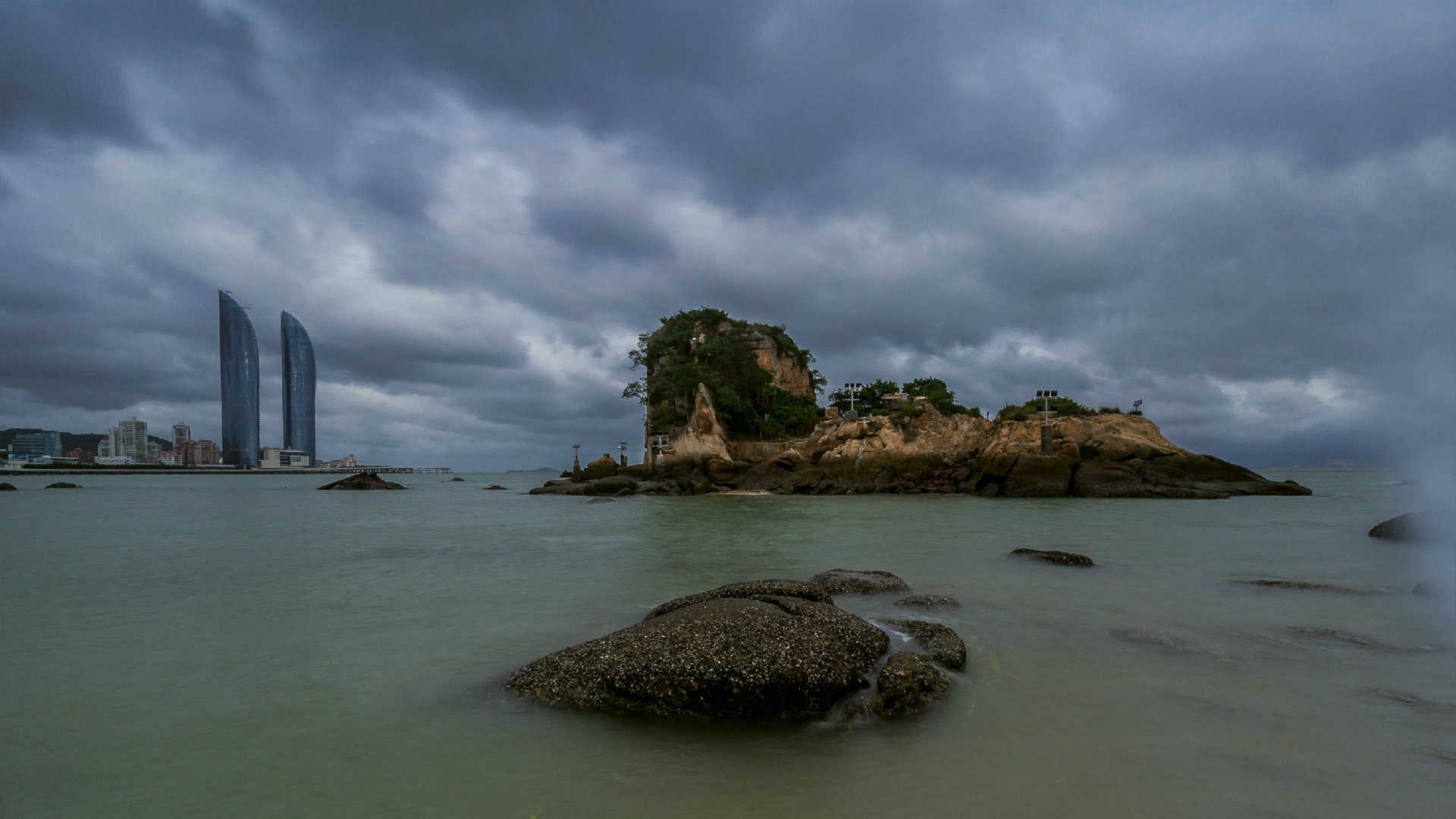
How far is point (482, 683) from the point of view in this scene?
240 inches

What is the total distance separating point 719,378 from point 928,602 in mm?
51878

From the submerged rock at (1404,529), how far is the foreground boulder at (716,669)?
58.3ft

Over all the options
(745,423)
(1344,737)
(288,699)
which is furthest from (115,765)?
(745,423)

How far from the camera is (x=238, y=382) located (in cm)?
15038

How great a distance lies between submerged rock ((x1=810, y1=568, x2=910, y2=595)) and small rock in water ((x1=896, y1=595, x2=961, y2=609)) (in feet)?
2.23

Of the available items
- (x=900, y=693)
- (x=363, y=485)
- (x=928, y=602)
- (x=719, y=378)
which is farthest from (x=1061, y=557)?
(x=363, y=485)

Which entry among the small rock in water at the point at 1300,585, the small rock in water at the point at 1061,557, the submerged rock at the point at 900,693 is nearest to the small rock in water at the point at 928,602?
the submerged rock at the point at 900,693

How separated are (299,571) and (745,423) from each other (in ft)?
162

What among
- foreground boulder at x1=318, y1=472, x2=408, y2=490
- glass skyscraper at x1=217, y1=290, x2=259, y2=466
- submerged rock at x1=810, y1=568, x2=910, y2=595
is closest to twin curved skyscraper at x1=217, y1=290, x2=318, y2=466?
glass skyscraper at x1=217, y1=290, x2=259, y2=466

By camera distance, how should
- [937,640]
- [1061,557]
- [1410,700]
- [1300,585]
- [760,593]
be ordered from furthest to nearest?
[1061,557] → [1300,585] → [760,593] → [937,640] → [1410,700]

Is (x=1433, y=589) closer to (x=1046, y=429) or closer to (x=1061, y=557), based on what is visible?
(x=1061, y=557)

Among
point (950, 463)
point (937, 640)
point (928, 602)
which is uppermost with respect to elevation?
point (950, 463)

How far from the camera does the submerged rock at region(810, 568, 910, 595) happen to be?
33.1 feet

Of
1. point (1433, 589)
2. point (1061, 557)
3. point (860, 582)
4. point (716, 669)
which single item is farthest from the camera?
point (1061, 557)
